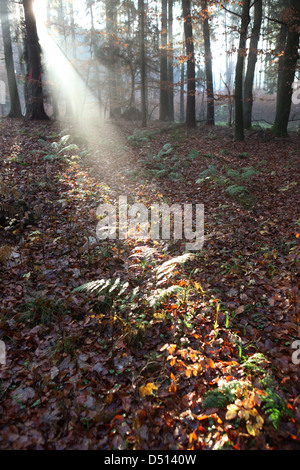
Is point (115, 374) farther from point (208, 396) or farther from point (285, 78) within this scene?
point (285, 78)

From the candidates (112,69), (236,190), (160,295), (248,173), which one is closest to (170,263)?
(160,295)

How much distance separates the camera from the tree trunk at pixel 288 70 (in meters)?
10.7

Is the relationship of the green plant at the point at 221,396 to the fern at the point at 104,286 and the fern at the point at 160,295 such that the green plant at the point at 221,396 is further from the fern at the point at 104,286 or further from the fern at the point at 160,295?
the fern at the point at 104,286

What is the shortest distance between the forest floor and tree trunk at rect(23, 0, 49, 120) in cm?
805

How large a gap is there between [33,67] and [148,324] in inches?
588

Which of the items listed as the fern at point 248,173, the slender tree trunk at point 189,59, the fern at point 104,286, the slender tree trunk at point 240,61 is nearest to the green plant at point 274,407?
the fern at point 104,286

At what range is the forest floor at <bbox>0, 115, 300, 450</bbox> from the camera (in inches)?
101

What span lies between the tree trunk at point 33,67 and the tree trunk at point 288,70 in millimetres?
11343

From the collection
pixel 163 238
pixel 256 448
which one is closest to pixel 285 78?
pixel 163 238

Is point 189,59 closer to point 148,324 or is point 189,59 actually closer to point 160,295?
point 160,295

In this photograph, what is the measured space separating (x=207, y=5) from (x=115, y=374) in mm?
13297

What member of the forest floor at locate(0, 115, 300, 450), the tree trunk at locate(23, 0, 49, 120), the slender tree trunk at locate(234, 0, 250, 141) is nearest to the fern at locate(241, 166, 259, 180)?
the forest floor at locate(0, 115, 300, 450)

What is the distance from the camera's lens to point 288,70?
38.2 feet

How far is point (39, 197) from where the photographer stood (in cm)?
713
